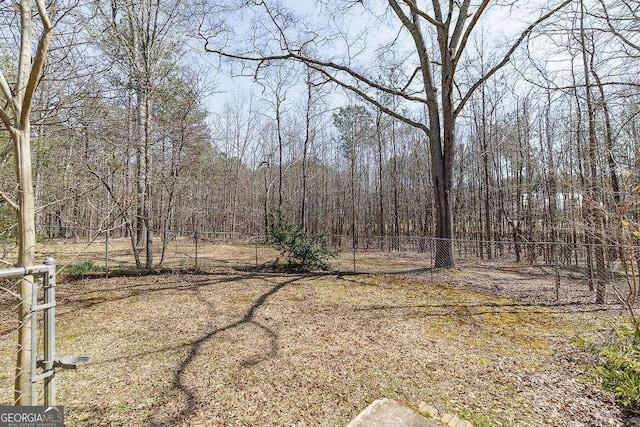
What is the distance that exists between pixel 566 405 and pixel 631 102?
4448mm

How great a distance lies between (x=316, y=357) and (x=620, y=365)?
3.33m

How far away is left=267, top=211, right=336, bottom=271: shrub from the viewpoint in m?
9.13

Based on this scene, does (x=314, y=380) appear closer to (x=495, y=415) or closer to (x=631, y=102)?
(x=495, y=415)

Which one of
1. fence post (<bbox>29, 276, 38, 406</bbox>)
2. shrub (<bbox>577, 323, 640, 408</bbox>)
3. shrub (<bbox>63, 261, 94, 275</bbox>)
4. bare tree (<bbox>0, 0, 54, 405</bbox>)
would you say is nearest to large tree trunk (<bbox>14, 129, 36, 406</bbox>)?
bare tree (<bbox>0, 0, 54, 405</bbox>)

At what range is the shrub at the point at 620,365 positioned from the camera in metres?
2.75

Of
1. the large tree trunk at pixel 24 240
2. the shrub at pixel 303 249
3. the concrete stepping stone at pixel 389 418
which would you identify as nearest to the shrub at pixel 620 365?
the concrete stepping stone at pixel 389 418

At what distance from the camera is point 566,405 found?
2707 millimetres

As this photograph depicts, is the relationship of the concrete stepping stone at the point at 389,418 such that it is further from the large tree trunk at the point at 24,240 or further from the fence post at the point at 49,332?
the large tree trunk at the point at 24,240

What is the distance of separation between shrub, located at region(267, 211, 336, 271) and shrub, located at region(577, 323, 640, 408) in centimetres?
643

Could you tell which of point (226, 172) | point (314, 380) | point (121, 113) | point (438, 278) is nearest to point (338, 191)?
point (226, 172)

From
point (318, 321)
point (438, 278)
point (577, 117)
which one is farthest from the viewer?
point (438, 278)

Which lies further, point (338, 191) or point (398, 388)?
point (338, 191)

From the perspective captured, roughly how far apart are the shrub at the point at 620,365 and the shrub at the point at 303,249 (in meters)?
6.43

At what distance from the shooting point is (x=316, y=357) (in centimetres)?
360
